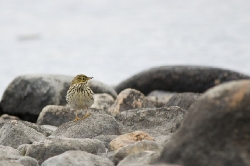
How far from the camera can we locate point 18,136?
7707 mm

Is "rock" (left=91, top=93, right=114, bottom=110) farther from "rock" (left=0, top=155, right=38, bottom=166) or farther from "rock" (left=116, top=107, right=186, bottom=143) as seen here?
"rock" (left=0, top=155, right=38, bottom=166)

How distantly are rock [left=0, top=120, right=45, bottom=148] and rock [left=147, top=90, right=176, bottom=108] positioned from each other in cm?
417

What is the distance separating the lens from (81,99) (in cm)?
834

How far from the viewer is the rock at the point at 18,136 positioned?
25.2 feet

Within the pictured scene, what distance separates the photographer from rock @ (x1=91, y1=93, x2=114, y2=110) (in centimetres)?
1164

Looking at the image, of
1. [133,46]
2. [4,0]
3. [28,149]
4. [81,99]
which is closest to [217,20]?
[133,46]

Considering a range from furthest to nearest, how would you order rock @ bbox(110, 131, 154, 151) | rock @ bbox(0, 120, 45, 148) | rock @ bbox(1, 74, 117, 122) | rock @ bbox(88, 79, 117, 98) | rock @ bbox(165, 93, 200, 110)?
rock @ bbox(88, 79, 117, 98)
rock @ bbox(1, 74, 117, 122)
rock @ bbox(165, 93, 200, 110)
rock @ bbox(0, 120, 45, 148)
rock @ bbox(110, 131, 154, 151)

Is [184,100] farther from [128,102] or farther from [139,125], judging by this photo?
[139,125]

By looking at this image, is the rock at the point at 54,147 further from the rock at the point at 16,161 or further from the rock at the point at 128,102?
the rock at the point at 128,102

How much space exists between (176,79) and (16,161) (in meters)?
8.67

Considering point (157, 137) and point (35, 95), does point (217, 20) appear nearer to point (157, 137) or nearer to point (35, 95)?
point (35, 95)

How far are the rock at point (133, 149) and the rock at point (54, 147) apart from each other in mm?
525

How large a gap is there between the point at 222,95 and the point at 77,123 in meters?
3.31

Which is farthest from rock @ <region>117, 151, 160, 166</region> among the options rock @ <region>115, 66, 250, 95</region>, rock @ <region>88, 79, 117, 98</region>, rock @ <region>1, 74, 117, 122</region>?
rock @ <region>115, 66, 250, 95</region>
